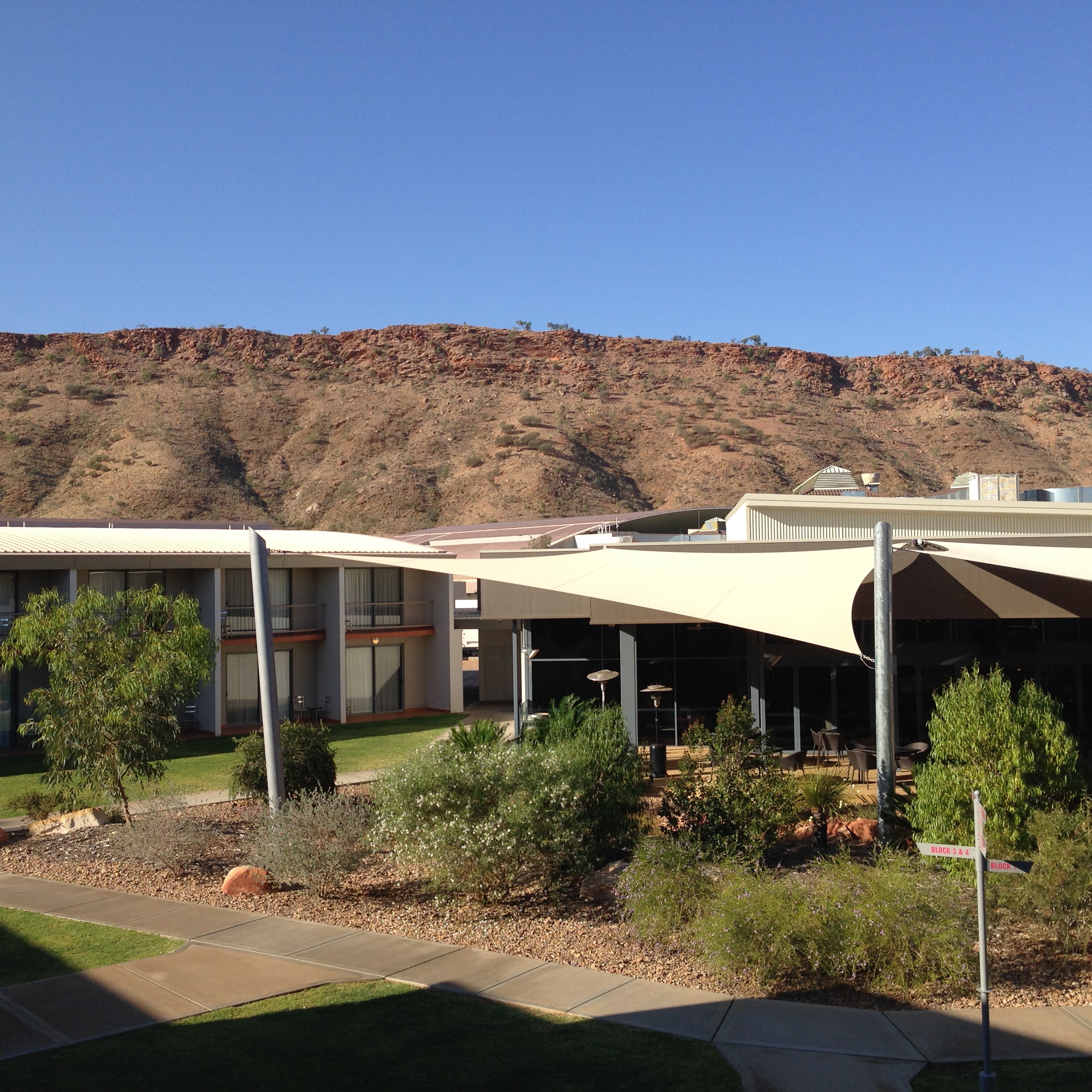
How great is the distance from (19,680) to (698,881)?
19.9 meters

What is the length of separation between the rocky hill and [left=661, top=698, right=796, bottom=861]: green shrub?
44.5 metres

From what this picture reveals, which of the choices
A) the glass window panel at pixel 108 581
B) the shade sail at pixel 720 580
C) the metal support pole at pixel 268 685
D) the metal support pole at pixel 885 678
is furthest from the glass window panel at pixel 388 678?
the metal support pole at pixel 885 678

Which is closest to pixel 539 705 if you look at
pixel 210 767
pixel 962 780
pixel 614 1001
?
pixel 210 767

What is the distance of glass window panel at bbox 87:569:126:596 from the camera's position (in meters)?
25.0

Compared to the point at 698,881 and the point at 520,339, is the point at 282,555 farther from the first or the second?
the point at 520,339

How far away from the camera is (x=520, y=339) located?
7869cm

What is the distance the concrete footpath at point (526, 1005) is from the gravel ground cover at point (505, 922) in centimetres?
22

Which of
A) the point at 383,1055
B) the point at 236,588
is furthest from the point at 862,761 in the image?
the point at 236,588

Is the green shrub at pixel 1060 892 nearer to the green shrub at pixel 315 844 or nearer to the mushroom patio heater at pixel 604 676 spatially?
the green shrub at pixel 315 844

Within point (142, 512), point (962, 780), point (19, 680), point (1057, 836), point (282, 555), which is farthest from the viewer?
point (142, 512)

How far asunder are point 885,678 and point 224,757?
51.5 feet

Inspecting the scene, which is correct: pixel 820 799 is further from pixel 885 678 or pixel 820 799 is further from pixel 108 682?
pixel 108 682

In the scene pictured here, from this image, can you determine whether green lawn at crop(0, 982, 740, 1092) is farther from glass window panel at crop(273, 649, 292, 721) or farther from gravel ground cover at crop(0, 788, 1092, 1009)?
glass window panel at crop(273, 649, 292, 721)

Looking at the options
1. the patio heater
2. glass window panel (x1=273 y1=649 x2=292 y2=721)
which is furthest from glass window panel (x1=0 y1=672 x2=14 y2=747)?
the patio heater
